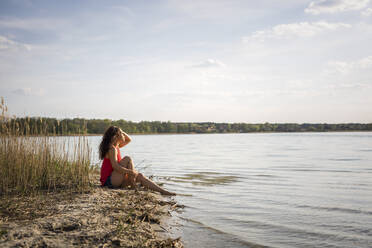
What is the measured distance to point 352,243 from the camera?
13.1 ft

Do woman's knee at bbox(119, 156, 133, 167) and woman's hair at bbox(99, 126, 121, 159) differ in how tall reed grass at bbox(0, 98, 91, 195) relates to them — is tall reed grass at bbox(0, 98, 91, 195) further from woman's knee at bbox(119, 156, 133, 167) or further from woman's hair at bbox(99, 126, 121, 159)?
woman's knee at bbox(119, 156, 133, 167)

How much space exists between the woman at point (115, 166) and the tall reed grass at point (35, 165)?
0.40 metres

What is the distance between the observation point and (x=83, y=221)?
13.0 feet

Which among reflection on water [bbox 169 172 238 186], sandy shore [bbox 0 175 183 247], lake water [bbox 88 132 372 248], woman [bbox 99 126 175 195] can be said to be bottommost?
reflection on water [bbox 169 172 238 186]

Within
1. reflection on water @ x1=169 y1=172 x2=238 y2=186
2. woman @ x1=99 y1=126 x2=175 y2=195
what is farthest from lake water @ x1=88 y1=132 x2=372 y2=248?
Result: woman @ x1=99 y1=126 x2=175 y2=195

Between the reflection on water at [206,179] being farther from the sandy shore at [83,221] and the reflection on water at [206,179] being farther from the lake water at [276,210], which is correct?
the sandy shore at [83,221]

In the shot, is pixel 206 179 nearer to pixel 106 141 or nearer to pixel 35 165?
pixel 106 141

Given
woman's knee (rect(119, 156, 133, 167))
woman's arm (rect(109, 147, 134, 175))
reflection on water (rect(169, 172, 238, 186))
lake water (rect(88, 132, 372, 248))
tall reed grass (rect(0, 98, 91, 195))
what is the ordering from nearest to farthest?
lake water (rect(88, 132, 372, 248)) → tall reed grass (rect(0, 98, 91, 195)) → woman's arm (rect(109, 147, 134, 175)) → woman's knee (rect(119, 156, 133, 167)) → reflection on water (rect(169, 172, 238, 186))

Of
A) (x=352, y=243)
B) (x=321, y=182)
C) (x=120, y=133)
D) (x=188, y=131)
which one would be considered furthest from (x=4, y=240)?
(x=188, y=131)

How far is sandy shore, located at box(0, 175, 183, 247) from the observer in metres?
3.42

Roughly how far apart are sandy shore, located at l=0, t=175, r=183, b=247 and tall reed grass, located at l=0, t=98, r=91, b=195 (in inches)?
19.3

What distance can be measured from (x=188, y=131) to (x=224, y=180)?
86316 millimetres

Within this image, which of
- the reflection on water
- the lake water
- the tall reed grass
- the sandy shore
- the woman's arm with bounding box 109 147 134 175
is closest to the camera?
the sandy shore

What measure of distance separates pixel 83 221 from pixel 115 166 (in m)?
2.55
